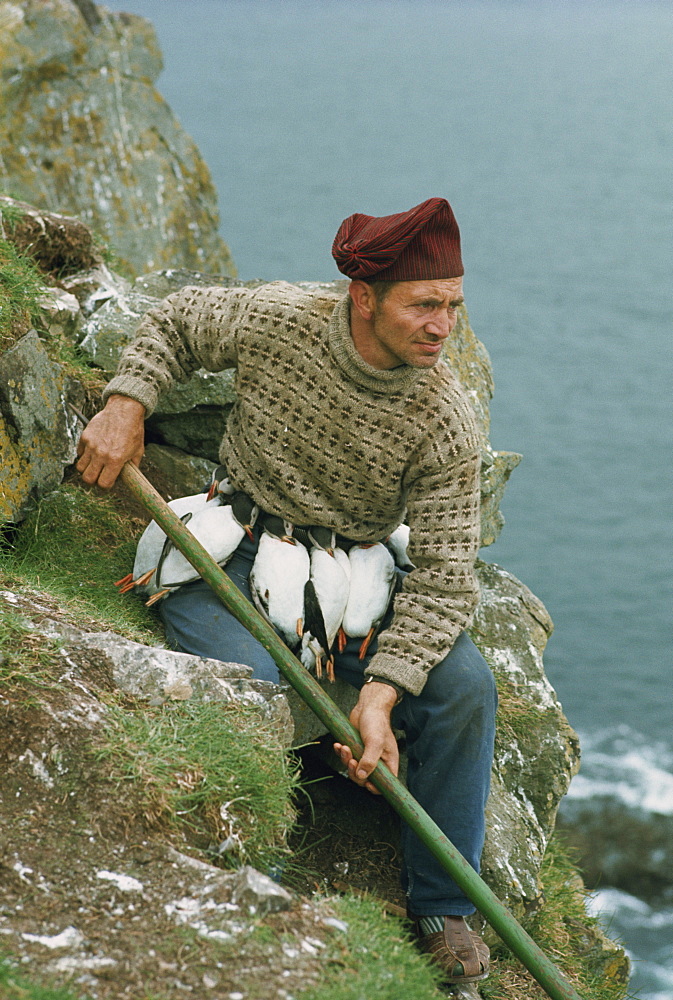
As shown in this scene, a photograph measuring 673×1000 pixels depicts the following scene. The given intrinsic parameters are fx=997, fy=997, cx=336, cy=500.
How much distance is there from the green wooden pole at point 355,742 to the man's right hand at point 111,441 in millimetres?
62

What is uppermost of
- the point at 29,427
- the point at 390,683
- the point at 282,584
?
the point at 29,427

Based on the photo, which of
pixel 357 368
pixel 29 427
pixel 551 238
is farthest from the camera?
pixel 551 238

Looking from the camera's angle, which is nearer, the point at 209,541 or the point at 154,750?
the point at 154,750

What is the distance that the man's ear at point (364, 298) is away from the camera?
3.44 m

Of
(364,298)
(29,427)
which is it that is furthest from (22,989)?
(29,427)

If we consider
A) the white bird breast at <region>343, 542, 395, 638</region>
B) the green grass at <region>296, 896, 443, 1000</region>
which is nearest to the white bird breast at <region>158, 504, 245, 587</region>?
the white bird breast at <region>343, 542, 395, 638</region>

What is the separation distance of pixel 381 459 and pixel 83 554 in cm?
143

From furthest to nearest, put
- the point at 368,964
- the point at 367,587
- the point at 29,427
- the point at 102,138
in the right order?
the point at 102,138, the point at 29,427, the point at 367,587, the point at 368,964

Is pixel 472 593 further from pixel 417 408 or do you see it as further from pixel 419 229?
pixel 419 229

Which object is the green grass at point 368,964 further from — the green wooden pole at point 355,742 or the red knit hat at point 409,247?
the red knit hat at point 409,247

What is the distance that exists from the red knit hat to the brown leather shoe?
2.22 meters

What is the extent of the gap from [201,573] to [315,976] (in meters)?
1.46

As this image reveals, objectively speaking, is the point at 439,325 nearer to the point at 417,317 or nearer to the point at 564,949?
the point at 417,317

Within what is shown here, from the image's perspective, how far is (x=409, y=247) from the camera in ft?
10.9
